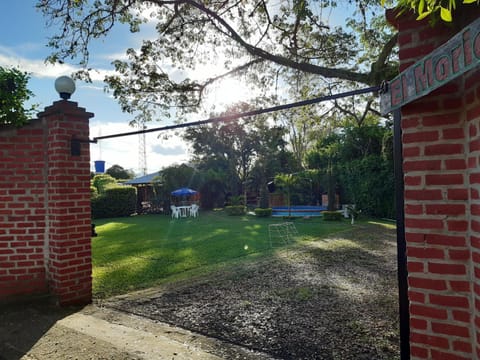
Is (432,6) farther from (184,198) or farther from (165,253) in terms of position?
(184,198)

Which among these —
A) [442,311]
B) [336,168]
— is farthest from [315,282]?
[336,168]

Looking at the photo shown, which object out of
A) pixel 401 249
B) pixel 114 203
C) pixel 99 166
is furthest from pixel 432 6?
pixel 99 166

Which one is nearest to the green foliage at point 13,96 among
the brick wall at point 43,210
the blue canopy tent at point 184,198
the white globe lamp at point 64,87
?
the brick wall at point 43,210

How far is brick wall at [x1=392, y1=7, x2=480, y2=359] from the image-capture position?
1.49 metres

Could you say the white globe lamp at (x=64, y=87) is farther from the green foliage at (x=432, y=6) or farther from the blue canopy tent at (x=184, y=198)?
the blue canopy tent at (x=184, y=198)

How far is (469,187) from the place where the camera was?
1489 mm

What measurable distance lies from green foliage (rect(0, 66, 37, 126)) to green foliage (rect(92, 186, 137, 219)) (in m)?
16.1

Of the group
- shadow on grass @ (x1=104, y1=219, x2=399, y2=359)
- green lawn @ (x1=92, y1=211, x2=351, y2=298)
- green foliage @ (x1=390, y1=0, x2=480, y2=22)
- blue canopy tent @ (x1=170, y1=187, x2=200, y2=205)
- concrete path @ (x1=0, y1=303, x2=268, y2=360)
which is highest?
green foliage @ (x1=390, y1=0, x2=480, y2=22)

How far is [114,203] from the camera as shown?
19.0 meters

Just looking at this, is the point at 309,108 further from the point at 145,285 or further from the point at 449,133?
the point at 449,133

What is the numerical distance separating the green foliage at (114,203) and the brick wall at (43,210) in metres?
15.9

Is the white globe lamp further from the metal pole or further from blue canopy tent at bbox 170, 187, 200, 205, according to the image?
blue canopy tent at bbox 170, 187, 200, 205

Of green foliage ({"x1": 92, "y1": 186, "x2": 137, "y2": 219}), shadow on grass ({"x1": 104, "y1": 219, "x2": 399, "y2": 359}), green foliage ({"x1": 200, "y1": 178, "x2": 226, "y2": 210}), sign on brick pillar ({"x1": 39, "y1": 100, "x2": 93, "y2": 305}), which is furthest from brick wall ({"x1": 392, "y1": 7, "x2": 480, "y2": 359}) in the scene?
green foliage ({"x1": 200, "y1": 178, "x2": 226, "y2": 210})

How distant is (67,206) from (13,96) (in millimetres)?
1320
